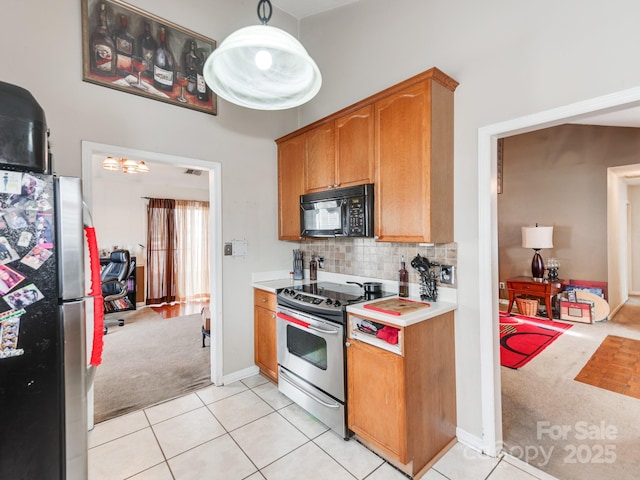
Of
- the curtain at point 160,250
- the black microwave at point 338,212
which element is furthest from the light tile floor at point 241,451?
the curtain at point 160,250

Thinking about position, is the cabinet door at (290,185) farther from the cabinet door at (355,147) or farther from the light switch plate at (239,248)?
the cabinet door at (355,147)

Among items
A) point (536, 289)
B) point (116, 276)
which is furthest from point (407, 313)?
point (116, 276)

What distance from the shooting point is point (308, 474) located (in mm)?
1812

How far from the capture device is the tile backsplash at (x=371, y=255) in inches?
88.4

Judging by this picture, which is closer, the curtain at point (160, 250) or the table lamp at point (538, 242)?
the table lamp at point (538, 242)

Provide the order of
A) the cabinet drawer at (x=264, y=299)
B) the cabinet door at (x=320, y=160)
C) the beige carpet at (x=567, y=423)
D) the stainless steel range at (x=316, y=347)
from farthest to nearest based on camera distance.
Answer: the cabinet drawer at (x=264, y=299) < the cabinet door at (x=320, y=160) < the stainless steel range at (x=316, y=347) < the beige carpet at (x=567, y=423)

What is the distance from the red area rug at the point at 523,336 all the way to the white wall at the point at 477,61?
177 centimetres

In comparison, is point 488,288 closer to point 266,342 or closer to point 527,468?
point 527,468

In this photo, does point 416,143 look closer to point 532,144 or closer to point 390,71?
point 390,71

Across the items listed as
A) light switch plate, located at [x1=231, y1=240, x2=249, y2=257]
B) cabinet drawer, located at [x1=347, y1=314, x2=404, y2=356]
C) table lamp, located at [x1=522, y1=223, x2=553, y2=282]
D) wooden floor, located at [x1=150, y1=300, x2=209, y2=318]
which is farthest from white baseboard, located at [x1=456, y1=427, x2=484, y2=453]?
wooden floor, located at [x1=150, y1=300, x2=209, y2=318]

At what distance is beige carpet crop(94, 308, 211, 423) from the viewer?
2668 mm

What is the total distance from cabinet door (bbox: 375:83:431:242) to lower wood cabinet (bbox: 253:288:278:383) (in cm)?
132

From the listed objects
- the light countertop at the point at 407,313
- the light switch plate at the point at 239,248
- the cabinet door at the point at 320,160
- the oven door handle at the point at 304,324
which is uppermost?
the cabinet door at the point at 320,160

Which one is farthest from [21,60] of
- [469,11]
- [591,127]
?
[591,127]
